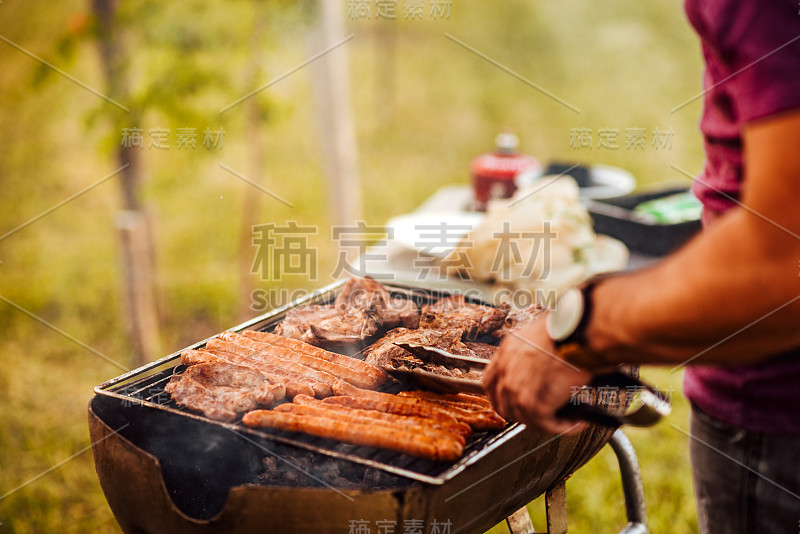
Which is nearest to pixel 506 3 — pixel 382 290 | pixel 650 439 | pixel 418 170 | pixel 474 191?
pixel 418 170

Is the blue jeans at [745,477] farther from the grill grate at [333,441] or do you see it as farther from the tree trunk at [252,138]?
the tree trunk at [252,138]

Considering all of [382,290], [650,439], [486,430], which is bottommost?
[650,439]

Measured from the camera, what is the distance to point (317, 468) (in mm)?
2299

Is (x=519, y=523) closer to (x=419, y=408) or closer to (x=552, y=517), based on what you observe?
(x=552, y=517)

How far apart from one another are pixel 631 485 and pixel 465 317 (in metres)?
1.03

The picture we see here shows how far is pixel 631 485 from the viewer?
283cm

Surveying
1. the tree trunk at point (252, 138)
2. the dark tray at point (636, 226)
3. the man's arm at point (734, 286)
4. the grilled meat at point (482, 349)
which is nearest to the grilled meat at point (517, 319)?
the grilled meat at point (482, 349)

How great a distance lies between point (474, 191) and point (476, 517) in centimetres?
373

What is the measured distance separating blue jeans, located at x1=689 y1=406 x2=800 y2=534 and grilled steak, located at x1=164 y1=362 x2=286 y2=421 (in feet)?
4.83

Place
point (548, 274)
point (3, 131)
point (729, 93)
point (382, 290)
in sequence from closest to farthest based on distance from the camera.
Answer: point (729, 93)
point (382, 290)
point (548, 274)
point (3, 131)

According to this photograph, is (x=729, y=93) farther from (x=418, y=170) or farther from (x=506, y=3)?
(x=506, y=3)

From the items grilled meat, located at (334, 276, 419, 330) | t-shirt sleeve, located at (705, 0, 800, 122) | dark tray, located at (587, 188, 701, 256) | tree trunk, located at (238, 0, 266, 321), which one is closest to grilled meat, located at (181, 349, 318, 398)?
grilled meat, located at (334, 276, 419, 330)

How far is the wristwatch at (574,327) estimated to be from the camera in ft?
5.49

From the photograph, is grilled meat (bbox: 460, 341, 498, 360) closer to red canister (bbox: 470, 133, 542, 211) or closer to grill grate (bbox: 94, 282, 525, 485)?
grill grate (bbox: 94, 282, 525, 485)
